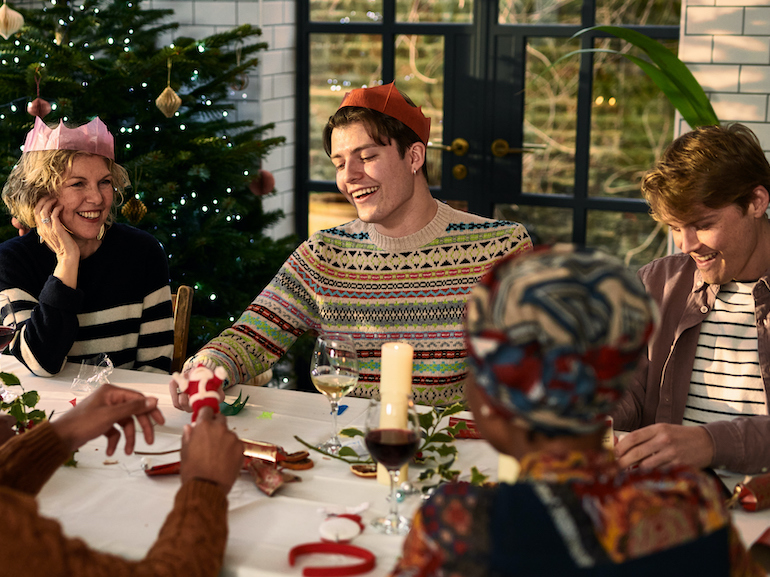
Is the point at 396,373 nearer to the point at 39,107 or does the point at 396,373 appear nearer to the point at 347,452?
the point at 347,452

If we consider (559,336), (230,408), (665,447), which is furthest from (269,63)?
(559,336)

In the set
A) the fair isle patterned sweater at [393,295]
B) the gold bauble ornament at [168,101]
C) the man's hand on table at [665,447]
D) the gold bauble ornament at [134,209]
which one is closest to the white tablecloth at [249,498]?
the man's hand on table at [665,447]

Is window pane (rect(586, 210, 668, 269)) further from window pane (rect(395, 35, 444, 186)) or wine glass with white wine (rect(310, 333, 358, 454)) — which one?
wine glass with white wine (rect(310, 333, 358, 454))

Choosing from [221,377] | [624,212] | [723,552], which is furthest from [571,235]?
[723,552]

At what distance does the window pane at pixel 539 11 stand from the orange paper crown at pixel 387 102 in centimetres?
202

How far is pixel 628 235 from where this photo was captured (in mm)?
3980

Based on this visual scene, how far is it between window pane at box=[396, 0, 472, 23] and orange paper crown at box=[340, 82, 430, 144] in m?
2.08

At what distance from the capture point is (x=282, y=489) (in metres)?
1.40

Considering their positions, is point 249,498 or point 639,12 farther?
point 639,12

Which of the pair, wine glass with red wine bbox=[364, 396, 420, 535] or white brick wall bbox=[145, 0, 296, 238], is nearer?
wine glass with red wine bbox=[364, 396, 420, 535]

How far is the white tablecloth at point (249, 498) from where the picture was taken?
47.3 inches

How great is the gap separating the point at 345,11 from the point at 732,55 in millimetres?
1913

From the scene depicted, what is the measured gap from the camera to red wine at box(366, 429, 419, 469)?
1237 mm

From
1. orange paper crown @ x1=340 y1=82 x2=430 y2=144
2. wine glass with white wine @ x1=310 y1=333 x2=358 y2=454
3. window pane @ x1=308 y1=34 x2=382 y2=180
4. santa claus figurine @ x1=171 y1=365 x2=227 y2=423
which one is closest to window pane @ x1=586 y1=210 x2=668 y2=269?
window pane @ x1=308 y1=34 x2=382 y2=180
